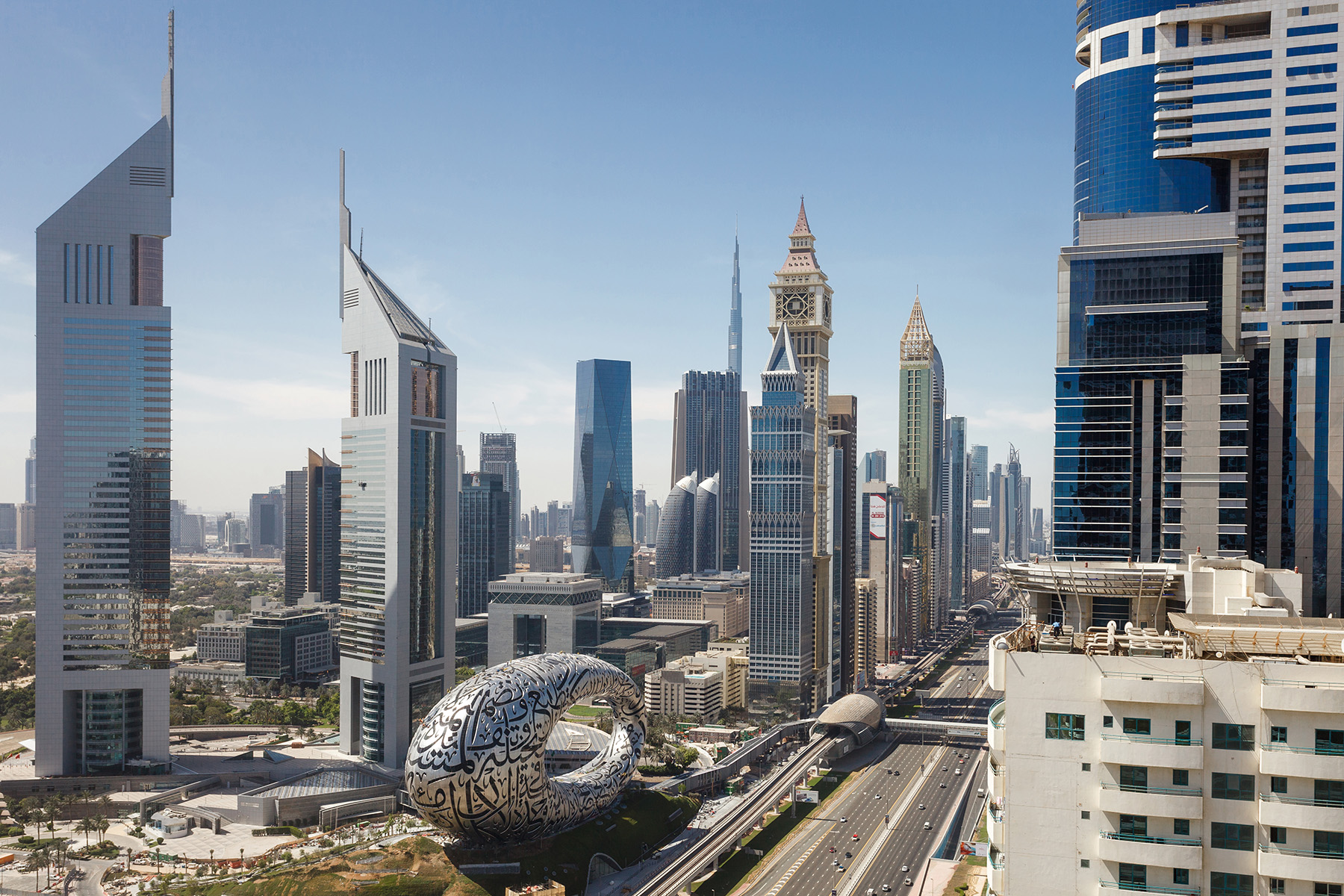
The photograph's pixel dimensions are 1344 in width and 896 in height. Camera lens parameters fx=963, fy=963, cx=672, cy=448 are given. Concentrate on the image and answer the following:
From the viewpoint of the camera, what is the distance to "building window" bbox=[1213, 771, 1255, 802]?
15.9 m

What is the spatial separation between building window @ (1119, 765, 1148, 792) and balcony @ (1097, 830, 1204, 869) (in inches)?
32.5

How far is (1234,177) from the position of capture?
197ft

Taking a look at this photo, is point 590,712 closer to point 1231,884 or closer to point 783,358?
point 783,358

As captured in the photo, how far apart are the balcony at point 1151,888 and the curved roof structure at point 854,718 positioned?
3884 inches

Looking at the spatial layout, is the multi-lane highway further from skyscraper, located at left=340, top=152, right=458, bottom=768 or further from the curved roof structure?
skyscraper, located at left=340, top=152, right=458, bottom=768

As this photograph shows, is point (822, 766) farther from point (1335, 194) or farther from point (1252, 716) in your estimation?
point (1252, 716)

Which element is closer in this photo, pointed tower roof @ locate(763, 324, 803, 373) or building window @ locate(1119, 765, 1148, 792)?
building window @ locate(1119, 765, 1148, 792)

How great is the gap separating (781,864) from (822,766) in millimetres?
33820

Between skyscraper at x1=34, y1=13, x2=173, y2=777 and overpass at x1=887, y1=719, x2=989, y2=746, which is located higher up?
skyscraper at x1=34, y1=13, x2=173, y2=777

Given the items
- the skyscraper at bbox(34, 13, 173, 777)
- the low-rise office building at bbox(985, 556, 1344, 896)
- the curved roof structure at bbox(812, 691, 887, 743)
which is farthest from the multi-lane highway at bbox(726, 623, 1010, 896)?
the skyscraper at bbox(34, 13, 173, 777)

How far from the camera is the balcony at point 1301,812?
15.4 metres

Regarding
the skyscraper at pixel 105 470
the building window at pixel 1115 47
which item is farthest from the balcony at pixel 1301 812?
the skyscraper at pixel 105 470

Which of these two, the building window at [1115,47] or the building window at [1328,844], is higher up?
the building window at [1115,47]

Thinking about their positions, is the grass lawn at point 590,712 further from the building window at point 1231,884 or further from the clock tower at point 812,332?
the building window at point 1231,884
